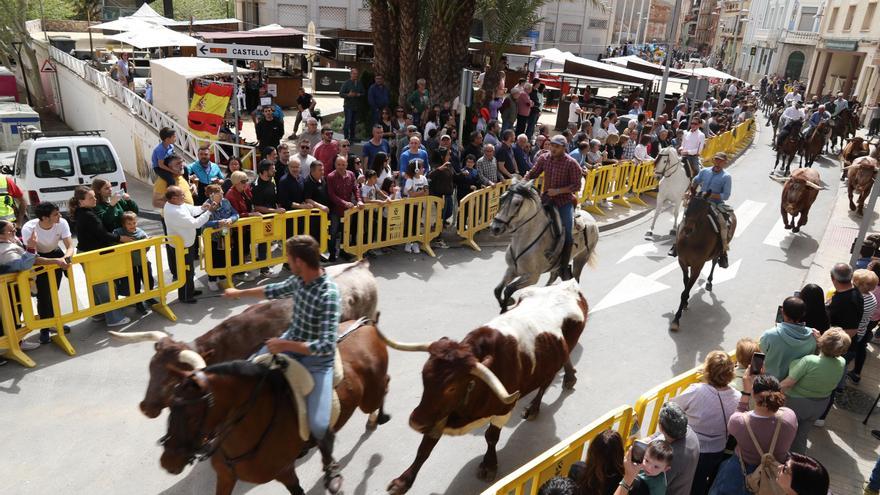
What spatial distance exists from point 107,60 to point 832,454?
3633 centimetres

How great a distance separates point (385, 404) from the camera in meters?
6.80

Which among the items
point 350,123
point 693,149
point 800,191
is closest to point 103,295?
point 350,123

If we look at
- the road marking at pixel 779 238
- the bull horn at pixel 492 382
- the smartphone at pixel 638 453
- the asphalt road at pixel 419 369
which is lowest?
the asphalt road at pixel 419 369

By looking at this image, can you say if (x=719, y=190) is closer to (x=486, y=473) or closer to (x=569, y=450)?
(x=486, y=473)

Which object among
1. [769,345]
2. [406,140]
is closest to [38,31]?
[406,140]

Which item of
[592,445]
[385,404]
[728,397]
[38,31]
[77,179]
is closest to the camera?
[592,445]

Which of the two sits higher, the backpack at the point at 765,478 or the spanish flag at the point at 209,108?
the spanish flag at the point at 209,108

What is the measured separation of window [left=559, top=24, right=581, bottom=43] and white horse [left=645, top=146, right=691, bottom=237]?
5531cm

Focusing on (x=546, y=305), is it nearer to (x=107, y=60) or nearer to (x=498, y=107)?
(x=498, y=107)

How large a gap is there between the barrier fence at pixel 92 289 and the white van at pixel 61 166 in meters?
5.18

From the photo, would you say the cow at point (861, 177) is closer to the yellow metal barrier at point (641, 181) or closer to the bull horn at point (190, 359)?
the yellow metal barrier at point (641, 181)

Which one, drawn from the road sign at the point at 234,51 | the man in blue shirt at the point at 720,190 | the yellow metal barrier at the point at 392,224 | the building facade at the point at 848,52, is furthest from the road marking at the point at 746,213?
the building facade at the point at 848,52

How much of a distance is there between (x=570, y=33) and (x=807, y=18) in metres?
22.3

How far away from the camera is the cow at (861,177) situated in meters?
15.0
